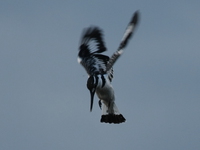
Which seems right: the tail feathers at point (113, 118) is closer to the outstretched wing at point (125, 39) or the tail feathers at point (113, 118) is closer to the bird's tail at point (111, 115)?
the bird's tail at point (111, 115)

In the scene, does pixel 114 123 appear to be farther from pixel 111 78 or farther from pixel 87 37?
pixel 87 37

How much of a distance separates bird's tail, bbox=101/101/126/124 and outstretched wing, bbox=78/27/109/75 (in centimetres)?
123

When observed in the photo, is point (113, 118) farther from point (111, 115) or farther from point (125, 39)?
point (125, 39)

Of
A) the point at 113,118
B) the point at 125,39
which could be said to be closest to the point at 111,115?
the point at 113,118

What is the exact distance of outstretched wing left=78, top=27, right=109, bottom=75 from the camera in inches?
600

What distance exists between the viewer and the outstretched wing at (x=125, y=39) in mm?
15055

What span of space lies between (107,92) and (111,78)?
689 mm

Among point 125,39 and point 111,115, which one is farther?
point 111,115

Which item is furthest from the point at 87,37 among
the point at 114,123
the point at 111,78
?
the point at 114,123

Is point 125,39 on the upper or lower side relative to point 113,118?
upper

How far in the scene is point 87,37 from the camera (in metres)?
15.8

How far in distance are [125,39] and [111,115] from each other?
7.26ft

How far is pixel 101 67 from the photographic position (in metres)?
15.2

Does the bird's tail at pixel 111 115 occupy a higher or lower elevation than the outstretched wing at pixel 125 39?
lower
